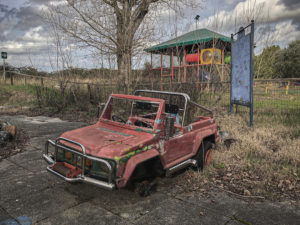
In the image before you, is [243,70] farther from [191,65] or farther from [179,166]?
[179,166]

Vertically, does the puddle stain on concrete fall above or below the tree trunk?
→ below

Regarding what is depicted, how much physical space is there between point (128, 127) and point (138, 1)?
9.40 metres

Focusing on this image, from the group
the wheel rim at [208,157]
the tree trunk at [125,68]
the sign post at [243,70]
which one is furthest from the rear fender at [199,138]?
the tree trunk at [125,68]

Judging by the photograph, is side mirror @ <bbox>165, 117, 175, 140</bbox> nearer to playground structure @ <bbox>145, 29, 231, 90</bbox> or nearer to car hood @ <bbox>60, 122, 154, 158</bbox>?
car hood @ <bbox>60, 122, 154, 158</bbox>

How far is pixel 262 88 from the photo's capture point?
8.15m

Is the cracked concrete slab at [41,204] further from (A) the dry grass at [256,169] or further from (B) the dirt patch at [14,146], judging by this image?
(B) the dirt patch at [14,146]

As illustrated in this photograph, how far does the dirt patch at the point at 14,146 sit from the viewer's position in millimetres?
5467

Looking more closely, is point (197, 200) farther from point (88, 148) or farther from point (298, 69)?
point (298, 69)

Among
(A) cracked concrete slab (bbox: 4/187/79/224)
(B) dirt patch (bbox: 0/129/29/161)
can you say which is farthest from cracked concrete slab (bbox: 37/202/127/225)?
(B) dirt patch (bbox: 0/129/29/161)

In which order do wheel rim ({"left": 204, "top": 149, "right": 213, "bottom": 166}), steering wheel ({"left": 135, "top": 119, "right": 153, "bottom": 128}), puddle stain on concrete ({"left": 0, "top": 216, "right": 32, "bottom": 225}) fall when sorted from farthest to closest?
wheel rim ({"left": 204, "top": 149, "right": 213, "bottom": 166}) < steering wheel ({"left": 135, "top": 119, "right": 153, "bottom": 128}) < puddle stain on concrete ({"left": 0, "top": 216, "right": 32, "bottom": 225})

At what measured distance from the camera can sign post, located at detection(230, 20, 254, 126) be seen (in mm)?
6957

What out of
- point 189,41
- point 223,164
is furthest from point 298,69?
point 223,164

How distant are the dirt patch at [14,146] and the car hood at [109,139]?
2.62 meters

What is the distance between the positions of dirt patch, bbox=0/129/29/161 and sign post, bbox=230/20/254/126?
20.5 ft
